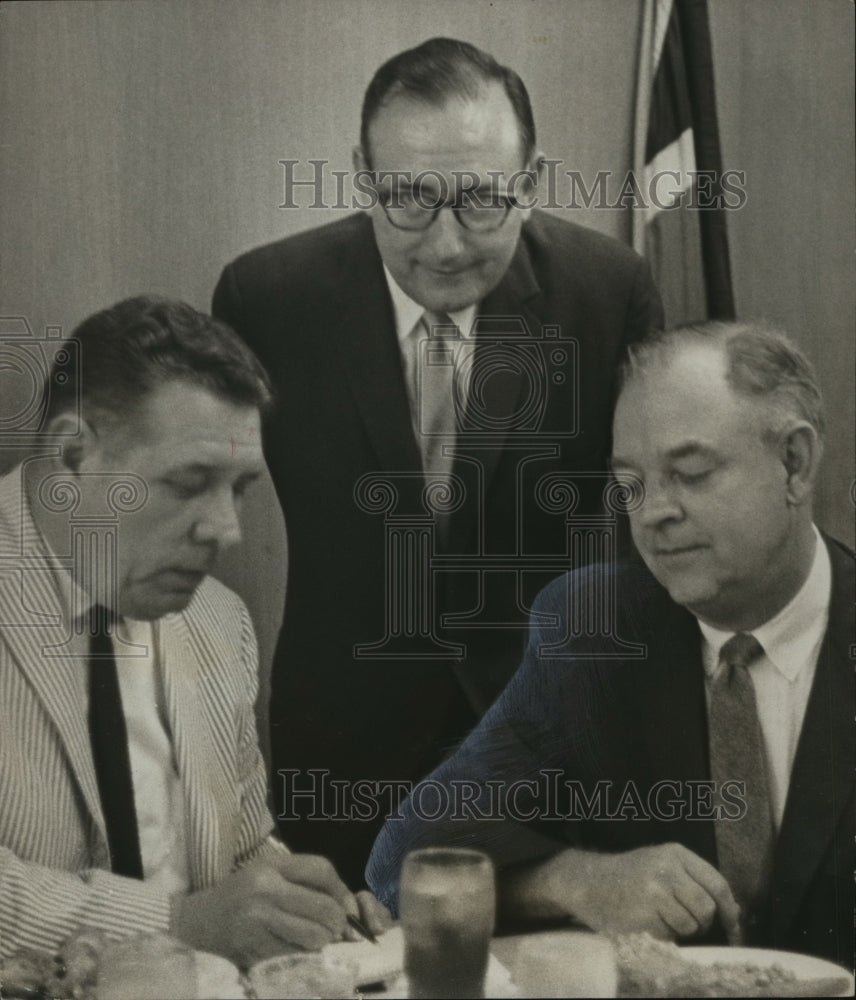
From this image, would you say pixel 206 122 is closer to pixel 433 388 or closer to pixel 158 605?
pixel 433 388

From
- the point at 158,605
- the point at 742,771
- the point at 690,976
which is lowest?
the point at 690,976

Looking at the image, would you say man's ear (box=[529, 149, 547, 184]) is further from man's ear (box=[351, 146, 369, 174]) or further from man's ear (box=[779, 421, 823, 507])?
man's ear (box=[779, 421, 823, 507])

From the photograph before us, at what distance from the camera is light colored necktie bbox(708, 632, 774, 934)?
2.88 meters

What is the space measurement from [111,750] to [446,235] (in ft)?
4.42

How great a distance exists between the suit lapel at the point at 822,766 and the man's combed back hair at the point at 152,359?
1383mm

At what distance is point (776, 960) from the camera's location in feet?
9.39

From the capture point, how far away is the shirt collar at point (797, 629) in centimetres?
290

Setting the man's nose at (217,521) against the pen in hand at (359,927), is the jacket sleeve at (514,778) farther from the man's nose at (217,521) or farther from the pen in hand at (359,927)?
the man's nose at (217,521)

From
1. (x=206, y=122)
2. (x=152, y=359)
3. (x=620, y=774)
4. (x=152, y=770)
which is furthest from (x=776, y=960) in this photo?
(x=206, y=122)

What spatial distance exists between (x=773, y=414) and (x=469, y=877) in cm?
122

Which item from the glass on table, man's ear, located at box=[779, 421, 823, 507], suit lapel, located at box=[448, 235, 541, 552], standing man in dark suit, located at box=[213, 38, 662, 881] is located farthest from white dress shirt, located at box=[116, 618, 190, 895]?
man's ear, located at box=[779, 421, 823, 507]

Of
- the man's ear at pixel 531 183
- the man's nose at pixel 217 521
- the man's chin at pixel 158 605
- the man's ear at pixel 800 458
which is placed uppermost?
the man's ear at pixel 531 183

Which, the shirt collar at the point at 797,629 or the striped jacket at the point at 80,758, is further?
the shirt collar at the point at 797,629

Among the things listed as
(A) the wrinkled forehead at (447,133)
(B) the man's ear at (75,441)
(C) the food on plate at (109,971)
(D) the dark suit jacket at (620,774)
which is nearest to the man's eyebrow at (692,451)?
(D) the dark suit jacket at (620,774)
